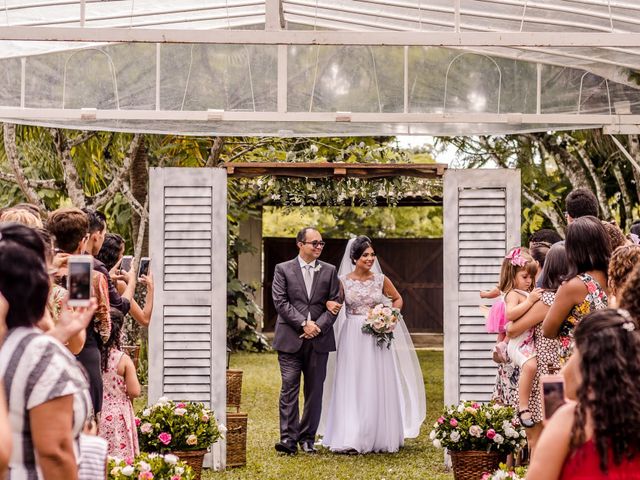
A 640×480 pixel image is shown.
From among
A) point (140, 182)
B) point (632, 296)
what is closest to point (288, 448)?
point (140, 182)

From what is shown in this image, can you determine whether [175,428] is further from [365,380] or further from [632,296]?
[632,296]

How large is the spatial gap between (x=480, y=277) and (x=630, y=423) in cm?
571

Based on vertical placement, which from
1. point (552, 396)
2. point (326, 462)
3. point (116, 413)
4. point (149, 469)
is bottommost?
point (326, 462)

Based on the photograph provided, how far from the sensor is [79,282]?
3.50 metres

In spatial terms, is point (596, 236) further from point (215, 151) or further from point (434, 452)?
point (215, 151)

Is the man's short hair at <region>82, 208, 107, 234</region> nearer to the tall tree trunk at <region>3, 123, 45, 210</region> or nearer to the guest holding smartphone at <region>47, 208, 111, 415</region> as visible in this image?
Answer: the guest holding smartphone at <region>47, 208, 111, 415</region>

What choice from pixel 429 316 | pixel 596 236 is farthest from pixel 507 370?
pixel 429 316

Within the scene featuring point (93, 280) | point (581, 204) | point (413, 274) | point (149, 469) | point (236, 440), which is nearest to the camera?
point (93, 280)

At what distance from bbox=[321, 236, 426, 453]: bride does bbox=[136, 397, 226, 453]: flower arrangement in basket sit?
86.4 inches

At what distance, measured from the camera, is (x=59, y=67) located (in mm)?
8281

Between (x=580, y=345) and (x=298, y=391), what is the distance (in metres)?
6.48

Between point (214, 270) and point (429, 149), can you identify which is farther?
point (429, 149)

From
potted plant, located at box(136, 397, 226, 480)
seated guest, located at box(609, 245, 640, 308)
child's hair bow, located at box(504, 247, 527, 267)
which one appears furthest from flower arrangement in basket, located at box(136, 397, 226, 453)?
seated guest, located at box(609, 245, 640, 308)

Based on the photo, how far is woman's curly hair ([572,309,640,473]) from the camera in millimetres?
2885
